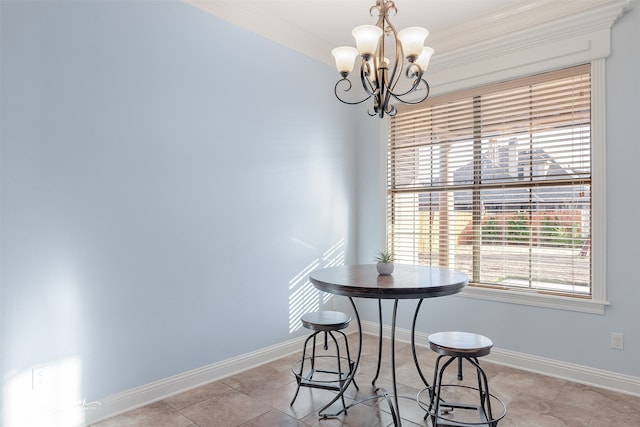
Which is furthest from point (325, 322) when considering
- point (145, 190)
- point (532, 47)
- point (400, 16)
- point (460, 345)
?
point (532, 47)

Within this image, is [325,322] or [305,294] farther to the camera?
[305,294]

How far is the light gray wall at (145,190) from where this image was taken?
2129 millimetres

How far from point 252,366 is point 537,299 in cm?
232

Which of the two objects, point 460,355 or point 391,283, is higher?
point 391,283

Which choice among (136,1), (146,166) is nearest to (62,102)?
(146,166)

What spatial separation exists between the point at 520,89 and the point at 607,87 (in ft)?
2.00

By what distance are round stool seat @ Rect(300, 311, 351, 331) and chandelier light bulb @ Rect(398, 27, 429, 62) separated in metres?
1.66

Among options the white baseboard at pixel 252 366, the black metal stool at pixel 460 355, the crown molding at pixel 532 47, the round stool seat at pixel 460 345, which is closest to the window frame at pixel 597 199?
the crown molding at pixel 532 47

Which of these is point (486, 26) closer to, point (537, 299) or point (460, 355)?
point (537, 299)

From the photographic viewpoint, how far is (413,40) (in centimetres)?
223

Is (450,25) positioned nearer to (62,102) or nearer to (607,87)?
(607,87)

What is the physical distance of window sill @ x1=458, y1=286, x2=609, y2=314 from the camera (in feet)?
9.56

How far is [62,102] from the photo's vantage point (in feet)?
7.34

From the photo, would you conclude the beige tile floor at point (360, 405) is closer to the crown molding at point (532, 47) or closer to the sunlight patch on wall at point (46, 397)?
the sunlight patch on wall at point (46, 397)
